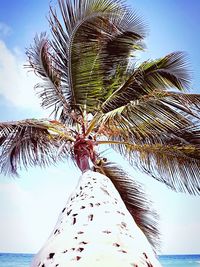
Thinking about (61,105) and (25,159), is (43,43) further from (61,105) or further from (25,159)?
(25,159)

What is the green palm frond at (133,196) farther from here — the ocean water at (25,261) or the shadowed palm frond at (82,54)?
the ocean water at (25,261)

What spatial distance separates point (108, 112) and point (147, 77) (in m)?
1.44

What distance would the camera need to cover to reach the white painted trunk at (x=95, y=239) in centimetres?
242

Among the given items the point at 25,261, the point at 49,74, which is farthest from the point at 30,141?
the point at 25,261

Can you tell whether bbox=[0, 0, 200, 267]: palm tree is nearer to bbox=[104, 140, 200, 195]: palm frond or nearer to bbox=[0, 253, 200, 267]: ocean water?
bbox=[104, 140, 200, 195]: palm frond

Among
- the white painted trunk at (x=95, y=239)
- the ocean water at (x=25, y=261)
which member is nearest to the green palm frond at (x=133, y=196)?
the white painted trunk at (x=95, y=239)

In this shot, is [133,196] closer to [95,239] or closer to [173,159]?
[173,159]

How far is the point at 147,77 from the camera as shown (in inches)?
277

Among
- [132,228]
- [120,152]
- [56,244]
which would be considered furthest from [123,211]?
[120,152]

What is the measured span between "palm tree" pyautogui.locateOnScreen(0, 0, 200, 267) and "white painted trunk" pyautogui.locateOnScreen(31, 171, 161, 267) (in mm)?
79

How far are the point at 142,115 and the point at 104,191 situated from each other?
216 centimetres

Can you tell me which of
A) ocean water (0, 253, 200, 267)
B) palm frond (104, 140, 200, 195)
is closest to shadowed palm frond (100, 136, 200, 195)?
palm frond (104, 140, 200, 195)

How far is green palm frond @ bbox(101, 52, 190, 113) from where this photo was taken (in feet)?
22.6

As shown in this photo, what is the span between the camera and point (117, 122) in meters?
5.66
